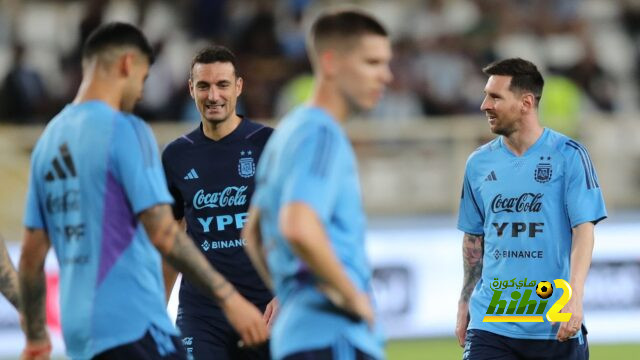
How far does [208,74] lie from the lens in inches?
307

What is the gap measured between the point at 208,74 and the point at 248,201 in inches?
31.7

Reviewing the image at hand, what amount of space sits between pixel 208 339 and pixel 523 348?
1.76 m

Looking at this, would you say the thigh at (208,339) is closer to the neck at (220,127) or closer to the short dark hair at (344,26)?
the neck at (220,127)

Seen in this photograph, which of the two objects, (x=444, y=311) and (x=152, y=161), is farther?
(x=444, y=311)

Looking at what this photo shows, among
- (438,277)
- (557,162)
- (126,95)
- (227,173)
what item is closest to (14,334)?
(438,277)

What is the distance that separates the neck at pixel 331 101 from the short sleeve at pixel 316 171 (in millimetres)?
→ 151

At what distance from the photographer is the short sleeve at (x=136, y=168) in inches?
209

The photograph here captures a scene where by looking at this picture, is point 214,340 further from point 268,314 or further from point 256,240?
point 256,240

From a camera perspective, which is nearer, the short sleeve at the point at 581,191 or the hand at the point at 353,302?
the hand at the point at 353,302

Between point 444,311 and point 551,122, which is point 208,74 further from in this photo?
point 551,122

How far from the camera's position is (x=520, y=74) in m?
7.66

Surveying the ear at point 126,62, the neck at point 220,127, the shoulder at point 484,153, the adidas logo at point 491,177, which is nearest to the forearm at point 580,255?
the adidas logo at point 491,177

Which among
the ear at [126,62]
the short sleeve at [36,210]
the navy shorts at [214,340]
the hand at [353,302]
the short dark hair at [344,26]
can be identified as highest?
the short dark hair at [344,26]

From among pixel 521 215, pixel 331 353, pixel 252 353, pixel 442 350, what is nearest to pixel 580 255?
pixel 521 215
